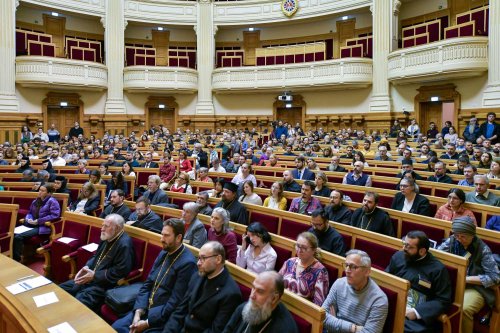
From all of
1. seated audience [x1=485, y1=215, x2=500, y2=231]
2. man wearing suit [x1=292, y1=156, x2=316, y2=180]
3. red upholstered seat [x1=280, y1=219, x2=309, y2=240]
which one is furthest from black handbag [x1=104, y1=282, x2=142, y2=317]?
man wearing suit [x1=292, y1=156, x2=316, y2=180]

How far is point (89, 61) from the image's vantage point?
1225 cm

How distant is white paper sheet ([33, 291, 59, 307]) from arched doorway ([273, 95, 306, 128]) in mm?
11853

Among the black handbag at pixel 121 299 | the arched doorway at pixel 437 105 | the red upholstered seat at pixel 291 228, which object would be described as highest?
the arched doorway at pixel 437 105

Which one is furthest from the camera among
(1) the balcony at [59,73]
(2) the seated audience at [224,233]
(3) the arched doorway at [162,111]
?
(3) the arched doorway at [162,111]

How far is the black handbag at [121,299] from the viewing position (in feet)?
7.68

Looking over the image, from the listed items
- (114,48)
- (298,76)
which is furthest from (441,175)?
(114,48)

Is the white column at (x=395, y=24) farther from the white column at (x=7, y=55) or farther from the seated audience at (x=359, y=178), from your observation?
the white column at (x=7, y=55)

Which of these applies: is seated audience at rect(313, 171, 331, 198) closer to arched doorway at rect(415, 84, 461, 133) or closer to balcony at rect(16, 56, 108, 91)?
arched doorway at rect(415, 84, 461, 133)

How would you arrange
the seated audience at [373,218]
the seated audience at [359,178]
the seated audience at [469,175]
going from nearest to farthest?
1. the seated audience at [373,218]
2. the seated audience at [469,175]
3. the seated audience at [359,178]

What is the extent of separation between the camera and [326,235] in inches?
107

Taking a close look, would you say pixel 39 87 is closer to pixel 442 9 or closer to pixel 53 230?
pixel 53 230

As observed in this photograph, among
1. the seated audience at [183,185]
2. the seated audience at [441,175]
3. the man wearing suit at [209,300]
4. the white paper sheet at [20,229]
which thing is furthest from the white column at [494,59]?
the white paper sheet at [20,229]

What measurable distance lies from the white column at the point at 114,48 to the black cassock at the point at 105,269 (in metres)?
10.6

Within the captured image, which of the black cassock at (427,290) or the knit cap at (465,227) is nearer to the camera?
the black cassock at (427,290)
